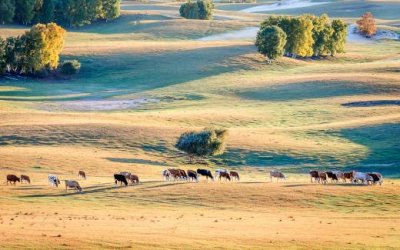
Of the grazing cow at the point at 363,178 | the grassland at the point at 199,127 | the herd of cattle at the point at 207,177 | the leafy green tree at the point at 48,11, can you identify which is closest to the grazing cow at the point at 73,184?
the grassland at the point at 199,127

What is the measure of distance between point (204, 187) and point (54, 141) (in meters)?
18.5

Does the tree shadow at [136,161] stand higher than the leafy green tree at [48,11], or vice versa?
the leafy green tree at [48,11]

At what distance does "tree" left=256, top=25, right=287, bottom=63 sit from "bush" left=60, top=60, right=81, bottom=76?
24.0m

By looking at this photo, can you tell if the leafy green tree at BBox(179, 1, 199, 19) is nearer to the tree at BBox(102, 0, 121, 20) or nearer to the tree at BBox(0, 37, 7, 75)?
the tree at BBox(102, 0, 121, 20)

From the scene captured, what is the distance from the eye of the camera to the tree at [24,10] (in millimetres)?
148125

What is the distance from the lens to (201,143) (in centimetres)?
5944

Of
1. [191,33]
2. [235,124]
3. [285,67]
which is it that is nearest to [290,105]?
[235,124]

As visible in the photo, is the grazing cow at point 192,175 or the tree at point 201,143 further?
the tree at point 201,143

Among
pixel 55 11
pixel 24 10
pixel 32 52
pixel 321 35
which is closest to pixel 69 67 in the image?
pixel 32 52

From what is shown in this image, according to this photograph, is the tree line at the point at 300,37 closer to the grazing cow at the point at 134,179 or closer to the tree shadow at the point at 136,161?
the tree shadow at the point at 136,161

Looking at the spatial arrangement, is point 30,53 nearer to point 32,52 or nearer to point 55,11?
point 32,52

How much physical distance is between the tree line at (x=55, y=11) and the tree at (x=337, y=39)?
4293 cm

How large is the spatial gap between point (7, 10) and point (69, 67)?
1618 inches

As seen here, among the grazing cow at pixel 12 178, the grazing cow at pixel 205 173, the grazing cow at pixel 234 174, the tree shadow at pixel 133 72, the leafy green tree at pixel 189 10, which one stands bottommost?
the tree shadow at pixel 133 72
